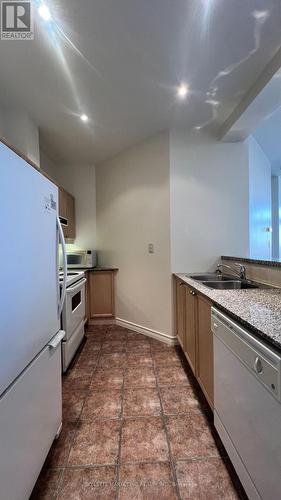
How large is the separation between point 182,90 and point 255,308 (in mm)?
1999

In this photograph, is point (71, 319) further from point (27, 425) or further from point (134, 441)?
point (27, 425)

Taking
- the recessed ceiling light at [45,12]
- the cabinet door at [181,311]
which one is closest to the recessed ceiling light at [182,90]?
the recessed ceiling light at [45,12]

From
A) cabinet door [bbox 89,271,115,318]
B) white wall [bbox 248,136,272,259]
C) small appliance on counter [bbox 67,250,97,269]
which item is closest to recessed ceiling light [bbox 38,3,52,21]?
white wall [bbox 248,136,272,259]

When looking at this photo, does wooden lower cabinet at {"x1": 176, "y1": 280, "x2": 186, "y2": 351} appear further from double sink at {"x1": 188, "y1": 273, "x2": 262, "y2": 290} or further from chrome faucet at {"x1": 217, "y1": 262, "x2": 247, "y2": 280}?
chrome faucet at {"x1": 217, "y1": 262, "x2": 247, "y2": 280}


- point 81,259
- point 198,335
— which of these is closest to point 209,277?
point 198,335

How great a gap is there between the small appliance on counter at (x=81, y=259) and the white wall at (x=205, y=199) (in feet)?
4.79

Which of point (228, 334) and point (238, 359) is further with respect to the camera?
point (228, 334)

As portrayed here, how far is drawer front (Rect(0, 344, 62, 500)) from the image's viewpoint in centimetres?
85

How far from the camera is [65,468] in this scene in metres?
1.25

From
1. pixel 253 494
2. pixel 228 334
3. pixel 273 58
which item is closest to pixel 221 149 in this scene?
pixel 273 58

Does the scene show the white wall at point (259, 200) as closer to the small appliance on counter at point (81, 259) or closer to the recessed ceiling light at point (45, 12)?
the small appliance on counter at point (81, 259)

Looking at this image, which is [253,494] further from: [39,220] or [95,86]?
[95,86]

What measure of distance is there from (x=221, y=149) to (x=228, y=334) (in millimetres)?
2495

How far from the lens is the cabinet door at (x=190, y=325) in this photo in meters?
1.91
